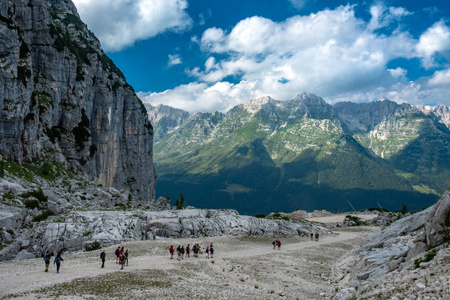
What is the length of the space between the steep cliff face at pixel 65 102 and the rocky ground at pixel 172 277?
47.6 meters

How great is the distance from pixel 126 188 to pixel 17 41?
76.1 meters

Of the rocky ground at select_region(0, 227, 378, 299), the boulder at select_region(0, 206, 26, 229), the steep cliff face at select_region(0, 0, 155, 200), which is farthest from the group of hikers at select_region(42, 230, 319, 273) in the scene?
the steep cliff face at select_region(0, 0, 155, 200)

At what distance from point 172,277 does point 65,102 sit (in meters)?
84.0

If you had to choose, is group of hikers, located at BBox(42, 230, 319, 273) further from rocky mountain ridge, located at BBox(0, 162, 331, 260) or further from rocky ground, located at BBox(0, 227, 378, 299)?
rocky mountain ridge, located at BBox(0, 162, 331, 260)

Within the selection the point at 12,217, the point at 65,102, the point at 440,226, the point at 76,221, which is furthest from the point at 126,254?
the point at 65,102

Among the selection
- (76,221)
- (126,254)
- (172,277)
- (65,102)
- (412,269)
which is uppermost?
(65,102)

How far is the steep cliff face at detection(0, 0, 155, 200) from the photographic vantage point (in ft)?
229

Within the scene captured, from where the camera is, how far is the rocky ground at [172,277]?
25.0m

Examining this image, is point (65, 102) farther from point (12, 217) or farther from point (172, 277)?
point (172, 277)

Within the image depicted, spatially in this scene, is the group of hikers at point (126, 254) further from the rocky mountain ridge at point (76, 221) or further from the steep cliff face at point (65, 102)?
Answer: the steep cliff face at point (65, 102)

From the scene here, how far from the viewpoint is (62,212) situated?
5481 centimetres

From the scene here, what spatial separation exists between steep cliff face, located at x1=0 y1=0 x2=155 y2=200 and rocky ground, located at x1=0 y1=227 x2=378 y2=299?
156 feet

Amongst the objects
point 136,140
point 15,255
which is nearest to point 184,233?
point 15,255

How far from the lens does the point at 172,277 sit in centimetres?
3175
